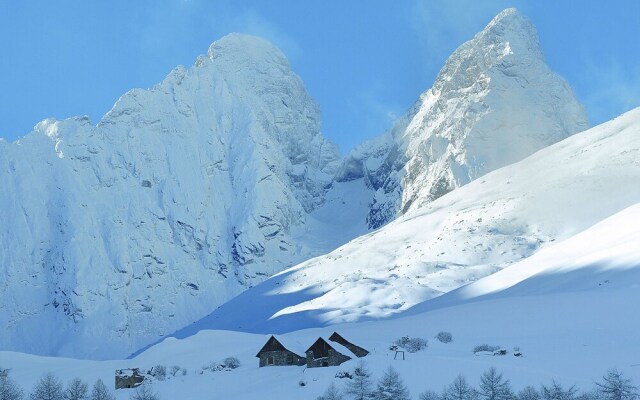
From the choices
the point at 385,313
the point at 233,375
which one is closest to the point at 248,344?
the point at 233,375

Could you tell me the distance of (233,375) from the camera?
202 feet

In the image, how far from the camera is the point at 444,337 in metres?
64.4

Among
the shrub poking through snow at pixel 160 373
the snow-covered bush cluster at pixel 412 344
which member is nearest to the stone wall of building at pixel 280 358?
the snow-covered bush cluster at pixel 412 344

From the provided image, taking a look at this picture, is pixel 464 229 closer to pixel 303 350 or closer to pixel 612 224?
pixel 612 224

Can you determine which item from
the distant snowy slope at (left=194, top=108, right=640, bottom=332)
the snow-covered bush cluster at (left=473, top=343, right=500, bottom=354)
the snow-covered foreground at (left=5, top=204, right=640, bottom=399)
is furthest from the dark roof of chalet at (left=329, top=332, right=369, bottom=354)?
the distant snowy slope at (left=194, top=108, right=640, bottom=332)

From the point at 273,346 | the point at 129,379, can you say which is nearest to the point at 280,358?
the point at 273,346

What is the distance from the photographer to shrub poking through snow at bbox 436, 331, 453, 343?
63.8 m

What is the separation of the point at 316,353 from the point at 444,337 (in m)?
9.34

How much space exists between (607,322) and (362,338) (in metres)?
19.3

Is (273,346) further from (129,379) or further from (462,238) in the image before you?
(462,238)

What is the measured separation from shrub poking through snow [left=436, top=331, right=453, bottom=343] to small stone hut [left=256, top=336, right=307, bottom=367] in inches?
362

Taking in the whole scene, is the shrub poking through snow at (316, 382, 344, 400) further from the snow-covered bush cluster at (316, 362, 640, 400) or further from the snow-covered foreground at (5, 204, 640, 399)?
the snow-covered foreground at (5, 204, 640, 399)

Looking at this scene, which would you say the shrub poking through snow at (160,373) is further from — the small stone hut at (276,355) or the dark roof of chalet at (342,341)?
the dark roof of chalet at (342,341)

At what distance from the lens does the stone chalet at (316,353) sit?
196ft
